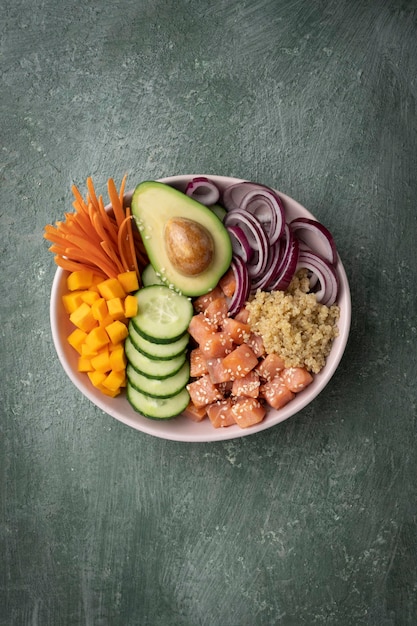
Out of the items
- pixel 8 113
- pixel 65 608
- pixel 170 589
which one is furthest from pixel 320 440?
pixel 8 113

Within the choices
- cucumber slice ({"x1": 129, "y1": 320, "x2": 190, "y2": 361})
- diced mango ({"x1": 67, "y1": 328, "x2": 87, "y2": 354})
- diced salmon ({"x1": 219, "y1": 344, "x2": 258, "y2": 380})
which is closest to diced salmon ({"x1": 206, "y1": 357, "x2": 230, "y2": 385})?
diced salmon ({"x1": 219, "y1": 344, "x2": 258, "y2": 380})

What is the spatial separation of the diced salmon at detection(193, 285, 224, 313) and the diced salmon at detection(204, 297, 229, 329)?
0.03 m

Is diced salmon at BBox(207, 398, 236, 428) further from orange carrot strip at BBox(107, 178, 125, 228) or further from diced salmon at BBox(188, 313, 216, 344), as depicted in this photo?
orange carrot strip at BBox(107, 178, 125, 228)

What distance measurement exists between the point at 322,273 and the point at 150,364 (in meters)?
0.70

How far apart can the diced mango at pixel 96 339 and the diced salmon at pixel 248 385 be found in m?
0.50

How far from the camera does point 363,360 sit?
2.75 m

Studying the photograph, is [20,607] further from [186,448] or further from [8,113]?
[8,113]

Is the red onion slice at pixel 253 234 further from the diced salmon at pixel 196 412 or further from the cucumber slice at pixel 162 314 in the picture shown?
the diced salmon at pixel 196 412

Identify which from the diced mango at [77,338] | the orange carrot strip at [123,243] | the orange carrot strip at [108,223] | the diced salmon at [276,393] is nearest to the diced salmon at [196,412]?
the diced salmon at [276,393]

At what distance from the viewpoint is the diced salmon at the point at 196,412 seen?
8.34 feet

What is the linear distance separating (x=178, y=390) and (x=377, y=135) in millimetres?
1332

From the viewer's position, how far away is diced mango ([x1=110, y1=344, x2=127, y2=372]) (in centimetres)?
248

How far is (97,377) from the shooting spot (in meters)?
2.50

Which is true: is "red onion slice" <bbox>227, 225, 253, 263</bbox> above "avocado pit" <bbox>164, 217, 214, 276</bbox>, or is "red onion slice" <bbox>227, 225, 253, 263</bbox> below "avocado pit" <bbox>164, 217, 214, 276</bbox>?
below
